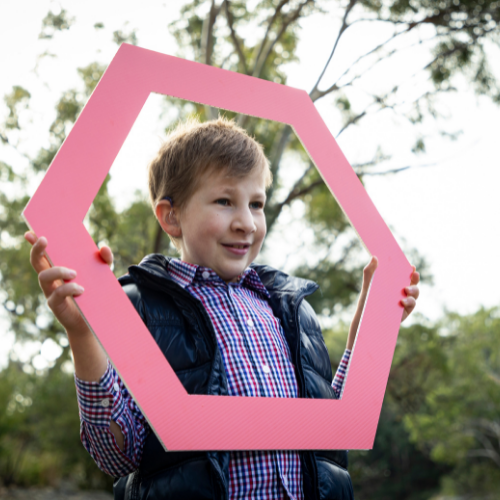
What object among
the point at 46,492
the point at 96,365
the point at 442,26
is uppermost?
the point at 442,26

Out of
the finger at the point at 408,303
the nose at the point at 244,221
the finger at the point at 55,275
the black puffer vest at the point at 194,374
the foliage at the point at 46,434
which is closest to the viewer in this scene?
the finger at the point at 55,275

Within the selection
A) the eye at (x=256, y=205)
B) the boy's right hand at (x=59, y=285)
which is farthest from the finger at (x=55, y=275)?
the eye at (x=256, y=205)

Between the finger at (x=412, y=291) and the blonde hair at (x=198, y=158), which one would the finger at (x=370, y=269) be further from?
the blonde hair at (x=198, y=158)

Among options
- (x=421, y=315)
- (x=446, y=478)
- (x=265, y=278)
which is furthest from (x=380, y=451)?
(x=265, y=278)

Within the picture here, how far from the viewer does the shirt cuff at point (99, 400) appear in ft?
3.88

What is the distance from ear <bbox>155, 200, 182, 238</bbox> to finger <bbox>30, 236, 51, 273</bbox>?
0.48 meters

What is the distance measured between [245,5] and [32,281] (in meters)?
5.17

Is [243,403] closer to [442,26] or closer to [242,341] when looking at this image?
[242,341]

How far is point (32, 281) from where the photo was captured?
7918 millimetres

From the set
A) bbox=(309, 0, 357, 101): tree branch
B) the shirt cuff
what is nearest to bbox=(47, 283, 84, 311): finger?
the shirt cuff

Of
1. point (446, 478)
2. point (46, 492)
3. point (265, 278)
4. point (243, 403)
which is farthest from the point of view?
point (446, 478)

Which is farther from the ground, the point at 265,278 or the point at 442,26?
the point at 442,26

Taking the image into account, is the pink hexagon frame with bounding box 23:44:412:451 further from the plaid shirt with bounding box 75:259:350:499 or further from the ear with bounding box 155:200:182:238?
the ear with bounding box 155:200:182:238

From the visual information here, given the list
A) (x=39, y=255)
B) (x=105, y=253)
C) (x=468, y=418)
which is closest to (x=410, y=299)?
(x=105, y=253)
